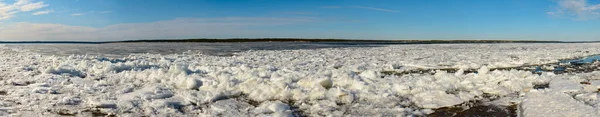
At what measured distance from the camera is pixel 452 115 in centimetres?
410

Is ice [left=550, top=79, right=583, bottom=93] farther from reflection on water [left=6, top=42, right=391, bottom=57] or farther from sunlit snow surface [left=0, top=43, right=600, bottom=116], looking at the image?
reflection on water [left=6, top=42, right=391, bottom=57]

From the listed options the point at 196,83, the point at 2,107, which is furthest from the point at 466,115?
the point at 2,107

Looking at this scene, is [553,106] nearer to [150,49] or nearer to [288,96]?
[288,96]

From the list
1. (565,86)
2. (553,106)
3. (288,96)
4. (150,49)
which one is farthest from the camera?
(150,49)

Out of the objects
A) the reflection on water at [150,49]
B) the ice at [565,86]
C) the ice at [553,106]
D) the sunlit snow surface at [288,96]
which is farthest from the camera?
the reflection on water at [150,49]

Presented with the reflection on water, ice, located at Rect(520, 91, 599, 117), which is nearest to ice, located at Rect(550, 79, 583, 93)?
ice, located at Rect(520, 91, 599, 117)

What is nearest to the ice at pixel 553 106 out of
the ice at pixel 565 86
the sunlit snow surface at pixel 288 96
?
the sunlit snow surface at pixel 288 96

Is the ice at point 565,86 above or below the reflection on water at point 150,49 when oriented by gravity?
above

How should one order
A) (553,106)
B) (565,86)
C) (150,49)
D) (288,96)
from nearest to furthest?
(553,106)
(288,96)
(565,86)
(150,49)

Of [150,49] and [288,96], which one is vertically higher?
[288,96]

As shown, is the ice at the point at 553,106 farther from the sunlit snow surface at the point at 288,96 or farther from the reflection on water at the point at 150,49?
the reflection on water at the point at 150,49

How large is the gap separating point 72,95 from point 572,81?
24.1 feet

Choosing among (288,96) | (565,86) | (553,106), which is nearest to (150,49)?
(288,96)

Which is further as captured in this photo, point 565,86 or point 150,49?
point 150,49
